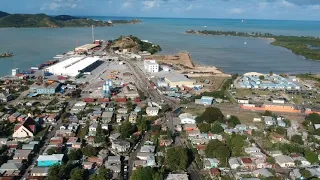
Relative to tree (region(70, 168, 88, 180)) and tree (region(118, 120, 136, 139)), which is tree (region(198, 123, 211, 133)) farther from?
tree (region(70, 168, 88, 180))

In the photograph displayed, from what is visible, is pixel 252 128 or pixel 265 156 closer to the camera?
pixel 265 156

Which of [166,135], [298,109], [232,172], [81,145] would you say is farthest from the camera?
[298,109]

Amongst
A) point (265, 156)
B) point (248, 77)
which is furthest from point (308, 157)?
point (248, 77)

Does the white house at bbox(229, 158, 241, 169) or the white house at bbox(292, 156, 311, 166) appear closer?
the white house at bbox(229, 158, 241, 169)

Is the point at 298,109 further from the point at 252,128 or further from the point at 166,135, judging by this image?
the point at 166,135

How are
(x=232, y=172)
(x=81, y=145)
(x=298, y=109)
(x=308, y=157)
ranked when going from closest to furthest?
(x=232, y=172), (x=308, y=157), (x=81, y=145), (x=298, y=109)

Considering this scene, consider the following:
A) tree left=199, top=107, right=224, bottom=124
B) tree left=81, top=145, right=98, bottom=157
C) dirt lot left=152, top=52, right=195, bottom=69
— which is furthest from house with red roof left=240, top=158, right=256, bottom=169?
dirt lot left=152, top=52, right=195, bottom=69

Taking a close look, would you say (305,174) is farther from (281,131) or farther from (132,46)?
(132,46)

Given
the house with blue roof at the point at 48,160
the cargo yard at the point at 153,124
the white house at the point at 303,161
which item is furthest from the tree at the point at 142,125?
the white house at the point at 303,161
